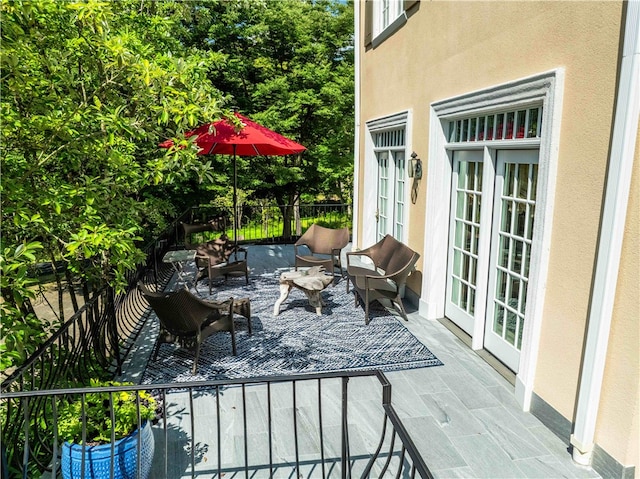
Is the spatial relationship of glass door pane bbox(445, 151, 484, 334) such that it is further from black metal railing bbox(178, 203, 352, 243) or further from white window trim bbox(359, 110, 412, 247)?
black metal railing bbox(178, 203, 352, 243)

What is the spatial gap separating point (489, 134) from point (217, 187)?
9.78 metres

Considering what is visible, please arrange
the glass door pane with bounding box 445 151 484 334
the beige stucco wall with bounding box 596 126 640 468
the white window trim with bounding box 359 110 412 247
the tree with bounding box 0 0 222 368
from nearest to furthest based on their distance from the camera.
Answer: the beige stucco wall with bounding box 596 126 640 468, the tree with bounding box 0 0 222 368, the glass door pane with bounding box 445 151 484 334, the white window trim with bounding box 359 110 412 247

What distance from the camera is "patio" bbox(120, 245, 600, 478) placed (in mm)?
3113

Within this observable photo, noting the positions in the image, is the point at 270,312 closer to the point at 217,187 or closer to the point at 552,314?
the point at 552,314

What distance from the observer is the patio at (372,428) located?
3113 millimetres

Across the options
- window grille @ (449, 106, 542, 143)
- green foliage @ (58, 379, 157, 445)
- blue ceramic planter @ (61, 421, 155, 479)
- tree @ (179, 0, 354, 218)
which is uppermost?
tree @ (179, 0, 354, 218)

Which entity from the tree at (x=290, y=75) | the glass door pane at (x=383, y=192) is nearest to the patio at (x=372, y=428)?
the glass door pane at (x=383, y=192)

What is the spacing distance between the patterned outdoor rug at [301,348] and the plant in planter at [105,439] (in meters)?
1.28

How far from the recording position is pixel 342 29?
15.1 metres

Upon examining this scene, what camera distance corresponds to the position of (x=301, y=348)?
5.12m

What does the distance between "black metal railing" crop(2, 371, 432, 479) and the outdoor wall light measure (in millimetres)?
3062

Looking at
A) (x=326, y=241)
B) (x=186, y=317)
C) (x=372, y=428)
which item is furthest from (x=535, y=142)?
(x=326, y=241)

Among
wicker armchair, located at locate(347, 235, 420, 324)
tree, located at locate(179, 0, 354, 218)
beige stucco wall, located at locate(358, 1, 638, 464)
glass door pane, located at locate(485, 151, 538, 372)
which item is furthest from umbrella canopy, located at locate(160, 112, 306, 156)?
tree, located at locate(179, 0, 354, 218)

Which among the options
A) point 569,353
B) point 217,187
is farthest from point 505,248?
point 217,187
